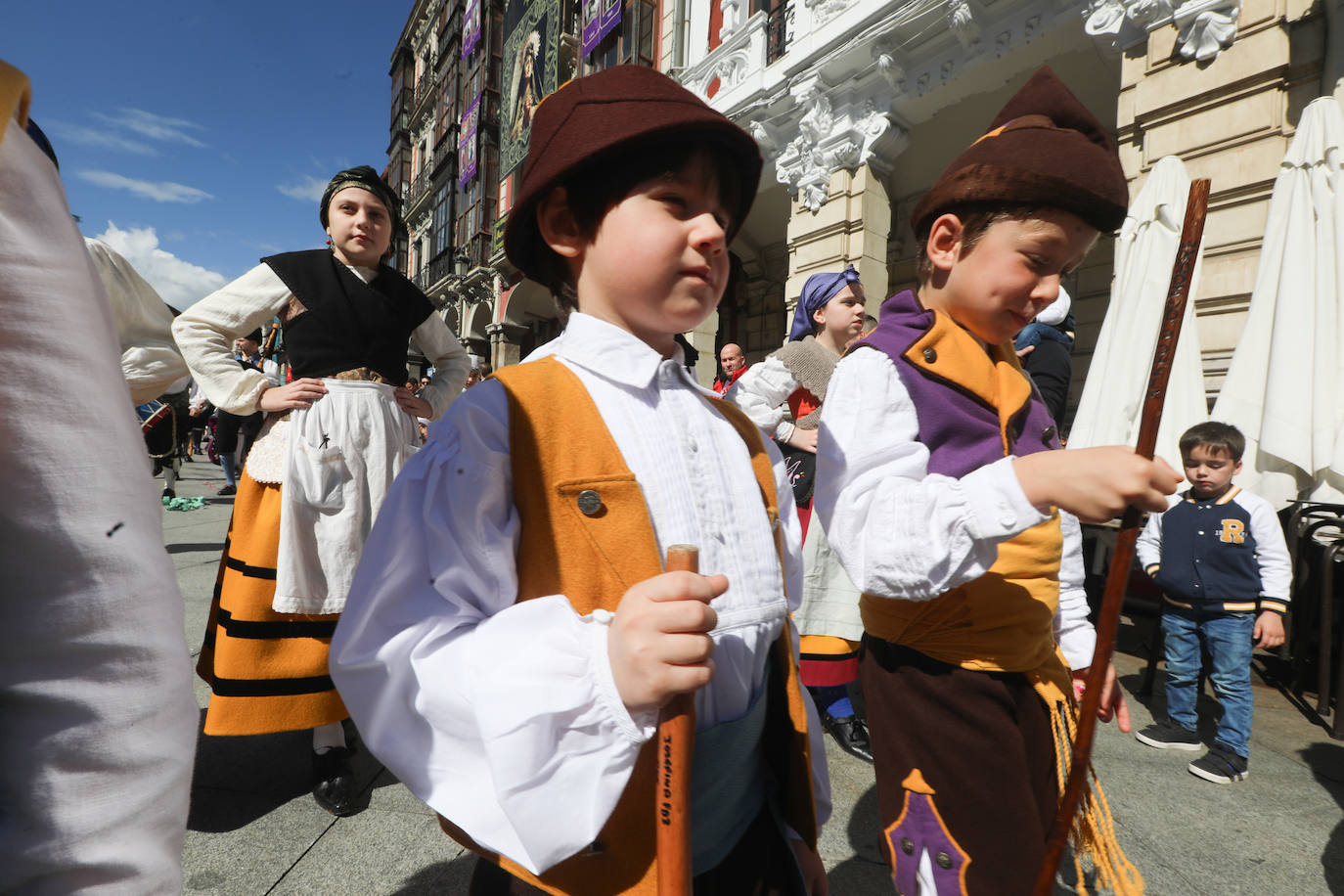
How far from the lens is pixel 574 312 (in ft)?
3.51

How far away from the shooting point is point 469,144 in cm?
2105

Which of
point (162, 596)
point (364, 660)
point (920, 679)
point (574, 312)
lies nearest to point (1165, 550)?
point (920, 679)

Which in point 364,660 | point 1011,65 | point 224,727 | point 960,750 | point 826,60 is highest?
point 826,60

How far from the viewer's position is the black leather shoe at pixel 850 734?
2652mm

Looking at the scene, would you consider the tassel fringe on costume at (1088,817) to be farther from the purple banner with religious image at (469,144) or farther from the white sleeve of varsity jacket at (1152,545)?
the purple banner with religious image at (469,144)

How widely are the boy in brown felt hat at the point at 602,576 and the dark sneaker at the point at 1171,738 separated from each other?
2.65m

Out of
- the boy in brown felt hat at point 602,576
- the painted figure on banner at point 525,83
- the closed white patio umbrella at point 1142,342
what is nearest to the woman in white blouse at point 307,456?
the boy in brown felt hat at point 602,576

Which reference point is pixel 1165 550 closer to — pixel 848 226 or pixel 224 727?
pixel 224 727

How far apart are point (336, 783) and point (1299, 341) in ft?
16.1

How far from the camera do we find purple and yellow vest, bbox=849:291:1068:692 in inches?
46.7

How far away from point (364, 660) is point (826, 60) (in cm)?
871

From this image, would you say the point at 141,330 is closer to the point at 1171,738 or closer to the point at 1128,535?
the point at 1128,535

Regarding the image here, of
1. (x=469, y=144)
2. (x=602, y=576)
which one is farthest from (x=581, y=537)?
(x=469, y=144)

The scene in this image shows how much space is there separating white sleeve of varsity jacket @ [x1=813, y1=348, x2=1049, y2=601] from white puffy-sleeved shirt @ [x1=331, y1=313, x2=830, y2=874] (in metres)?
0.18
